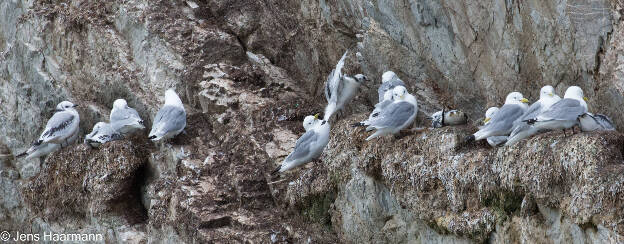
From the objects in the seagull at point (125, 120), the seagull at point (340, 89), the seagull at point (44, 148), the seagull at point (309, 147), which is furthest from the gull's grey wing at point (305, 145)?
the seagull at point (44, 148)

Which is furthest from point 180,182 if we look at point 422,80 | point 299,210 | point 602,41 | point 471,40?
point 602,41

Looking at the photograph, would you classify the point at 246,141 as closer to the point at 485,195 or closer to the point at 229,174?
the point at 229,174

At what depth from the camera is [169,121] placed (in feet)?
46.0

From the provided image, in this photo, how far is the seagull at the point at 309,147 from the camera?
12195mm

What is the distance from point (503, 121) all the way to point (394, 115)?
1.59 metres

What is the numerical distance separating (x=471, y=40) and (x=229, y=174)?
167 inches

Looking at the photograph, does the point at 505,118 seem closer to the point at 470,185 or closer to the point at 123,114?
the point at 470,185

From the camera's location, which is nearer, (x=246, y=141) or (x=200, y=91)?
(x=246, y=141)

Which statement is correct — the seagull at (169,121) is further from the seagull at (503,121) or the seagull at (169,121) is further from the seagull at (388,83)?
the seagull at (503,121)

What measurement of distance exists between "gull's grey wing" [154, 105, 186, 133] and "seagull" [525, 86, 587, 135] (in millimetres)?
6473

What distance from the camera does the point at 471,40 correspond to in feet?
39.9

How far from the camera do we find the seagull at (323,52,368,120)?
1310cm

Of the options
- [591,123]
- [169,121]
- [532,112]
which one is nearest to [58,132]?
[169,121]

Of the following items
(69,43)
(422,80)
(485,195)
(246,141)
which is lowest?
(485,195)
